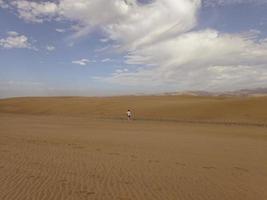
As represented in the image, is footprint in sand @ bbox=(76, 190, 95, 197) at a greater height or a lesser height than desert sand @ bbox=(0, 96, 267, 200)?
greater

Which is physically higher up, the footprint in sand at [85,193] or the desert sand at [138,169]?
the footprint in sand at [85,193]

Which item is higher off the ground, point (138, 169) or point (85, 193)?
point (85, 193)

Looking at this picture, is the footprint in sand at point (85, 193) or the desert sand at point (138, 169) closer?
the footprint in sand at point (85, 193)

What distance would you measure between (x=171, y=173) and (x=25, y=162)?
4.80 m

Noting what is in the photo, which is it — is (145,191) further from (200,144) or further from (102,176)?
(200,144)

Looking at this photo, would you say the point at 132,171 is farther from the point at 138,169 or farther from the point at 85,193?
the point at 85,193

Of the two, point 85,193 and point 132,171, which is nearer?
point 85,193

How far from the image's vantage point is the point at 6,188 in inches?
357

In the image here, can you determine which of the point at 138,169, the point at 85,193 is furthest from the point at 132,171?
the point at 85,193

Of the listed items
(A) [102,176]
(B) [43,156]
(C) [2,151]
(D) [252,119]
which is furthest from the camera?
(D) [252,119]

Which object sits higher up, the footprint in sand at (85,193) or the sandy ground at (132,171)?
the footprint in sand at (85,193)

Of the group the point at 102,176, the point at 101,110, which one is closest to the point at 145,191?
the point at 102,176

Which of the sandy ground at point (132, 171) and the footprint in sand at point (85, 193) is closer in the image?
the footprint in sand at point (85, 193)

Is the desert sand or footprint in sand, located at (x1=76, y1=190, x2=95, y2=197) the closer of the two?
footprint in sand, located at (x1=76, y1=190, x2=95, y2=197)
